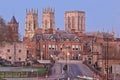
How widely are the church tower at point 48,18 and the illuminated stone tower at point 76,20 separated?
3.97 m

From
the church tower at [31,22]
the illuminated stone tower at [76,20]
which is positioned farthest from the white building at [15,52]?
the illuminated stone tower at [76,20]

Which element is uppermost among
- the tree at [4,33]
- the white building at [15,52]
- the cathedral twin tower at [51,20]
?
the cathedral twin tower at [51,20]

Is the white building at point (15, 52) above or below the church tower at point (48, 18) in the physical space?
below

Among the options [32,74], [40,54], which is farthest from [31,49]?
[32,74]

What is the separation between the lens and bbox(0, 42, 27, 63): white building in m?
99.0

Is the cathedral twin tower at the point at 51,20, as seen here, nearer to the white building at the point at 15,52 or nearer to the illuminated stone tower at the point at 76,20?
the illuminated stone tower at the point at 76,20

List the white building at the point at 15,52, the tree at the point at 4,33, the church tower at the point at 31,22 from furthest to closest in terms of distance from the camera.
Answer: the church tower at the point at 31,22 → the white building at the point at 15,52 → the tree at the point at 4,33

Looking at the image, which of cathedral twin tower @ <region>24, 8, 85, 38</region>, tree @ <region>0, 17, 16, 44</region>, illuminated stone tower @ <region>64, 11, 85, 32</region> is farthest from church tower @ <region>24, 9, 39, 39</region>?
tree @ <region>0, 17, 16, 44</region>

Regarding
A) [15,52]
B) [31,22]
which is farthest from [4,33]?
[31,22]

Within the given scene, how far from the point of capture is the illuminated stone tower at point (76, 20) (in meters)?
154

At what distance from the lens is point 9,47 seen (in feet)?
329

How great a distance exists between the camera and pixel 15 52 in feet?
326

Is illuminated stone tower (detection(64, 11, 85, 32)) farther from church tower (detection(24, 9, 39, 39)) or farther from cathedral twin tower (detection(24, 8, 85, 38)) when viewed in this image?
church tower (detection(24, 9, 39, 39))

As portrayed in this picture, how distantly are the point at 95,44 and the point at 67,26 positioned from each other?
52.3 meters
